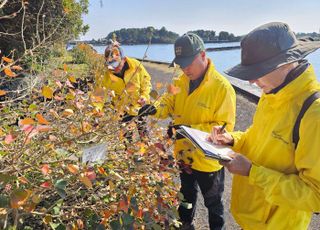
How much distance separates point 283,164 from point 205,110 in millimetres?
1041

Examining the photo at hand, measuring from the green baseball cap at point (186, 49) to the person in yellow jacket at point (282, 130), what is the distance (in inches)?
38.0

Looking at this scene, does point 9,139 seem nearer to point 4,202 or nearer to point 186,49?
point 4,202

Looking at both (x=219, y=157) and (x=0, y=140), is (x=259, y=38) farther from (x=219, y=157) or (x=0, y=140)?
(x=0, y=140)

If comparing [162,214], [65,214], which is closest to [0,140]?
[65,214]

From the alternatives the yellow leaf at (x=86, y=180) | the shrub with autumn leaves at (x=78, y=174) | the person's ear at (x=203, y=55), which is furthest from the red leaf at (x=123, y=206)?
the person's ear at (x=203, y=55)

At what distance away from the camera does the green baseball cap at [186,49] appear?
267cm

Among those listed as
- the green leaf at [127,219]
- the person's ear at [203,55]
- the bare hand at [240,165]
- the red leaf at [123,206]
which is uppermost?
the person's ear at [203,55]

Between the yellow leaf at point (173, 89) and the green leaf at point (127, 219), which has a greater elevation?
the yellow leaf at point (173, 89)

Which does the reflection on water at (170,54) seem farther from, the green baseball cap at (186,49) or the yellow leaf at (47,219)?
the yellow leaf at (47,219)

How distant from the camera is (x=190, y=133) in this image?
212cm

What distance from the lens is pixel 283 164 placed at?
1.71 m

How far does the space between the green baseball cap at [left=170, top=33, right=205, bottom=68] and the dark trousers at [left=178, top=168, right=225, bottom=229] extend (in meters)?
0.94

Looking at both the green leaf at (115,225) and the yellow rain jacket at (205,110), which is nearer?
the green leaf at (115,225)

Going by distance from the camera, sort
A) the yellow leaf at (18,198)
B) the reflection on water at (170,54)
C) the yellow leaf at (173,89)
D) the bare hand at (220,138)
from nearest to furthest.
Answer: the yellow leaf at (18,198), the yellow leaf at (173,89), the bare hand at (220,138), the reflection on water at (170,54)
